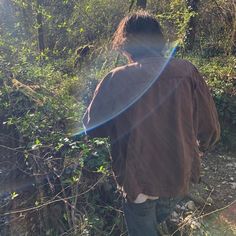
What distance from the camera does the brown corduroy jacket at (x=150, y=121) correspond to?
2049 millimetres

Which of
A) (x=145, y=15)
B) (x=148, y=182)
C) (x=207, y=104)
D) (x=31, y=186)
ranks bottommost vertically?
(x=31, y=186)

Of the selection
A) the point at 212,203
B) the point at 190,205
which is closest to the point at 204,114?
the point at 190,205

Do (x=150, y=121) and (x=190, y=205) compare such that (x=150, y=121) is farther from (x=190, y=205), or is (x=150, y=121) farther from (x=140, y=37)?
(x=190, y=205)

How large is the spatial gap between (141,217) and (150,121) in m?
0.59

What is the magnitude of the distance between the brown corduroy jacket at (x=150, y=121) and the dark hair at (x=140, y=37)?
A: 6 centimetres

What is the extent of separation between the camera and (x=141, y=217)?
228cm

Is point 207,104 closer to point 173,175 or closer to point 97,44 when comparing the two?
point 173,175

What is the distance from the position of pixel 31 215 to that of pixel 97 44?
15.3ft

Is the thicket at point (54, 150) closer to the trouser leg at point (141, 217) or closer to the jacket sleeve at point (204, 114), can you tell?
the trouser leg at point (141, 217)

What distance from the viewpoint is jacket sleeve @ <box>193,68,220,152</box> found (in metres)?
2.19

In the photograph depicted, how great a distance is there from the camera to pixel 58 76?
4.92m

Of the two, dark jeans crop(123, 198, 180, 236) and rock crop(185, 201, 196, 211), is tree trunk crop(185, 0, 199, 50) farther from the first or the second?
dark jeans crop(123, 198, 180, 236)

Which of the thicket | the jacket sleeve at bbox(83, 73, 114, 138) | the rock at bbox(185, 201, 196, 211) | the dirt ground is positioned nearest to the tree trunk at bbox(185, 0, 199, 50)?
the thicket

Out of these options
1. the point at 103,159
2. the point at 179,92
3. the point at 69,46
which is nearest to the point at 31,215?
the point at 103,159
